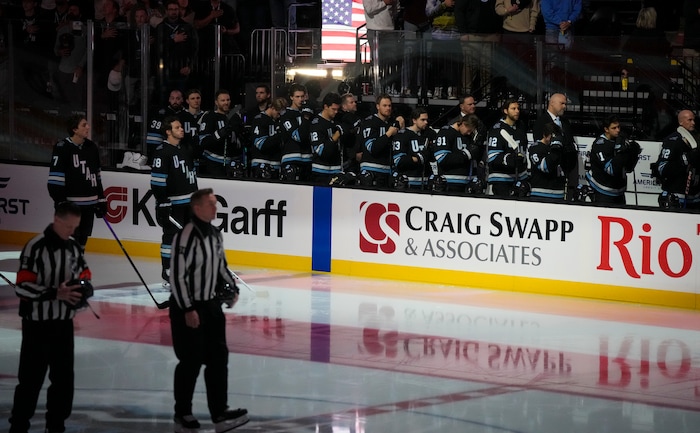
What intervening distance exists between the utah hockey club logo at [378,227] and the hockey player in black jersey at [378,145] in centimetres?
70

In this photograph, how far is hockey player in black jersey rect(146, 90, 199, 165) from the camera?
56.4 ft

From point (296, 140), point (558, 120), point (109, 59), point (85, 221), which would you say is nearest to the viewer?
point (85, 221)

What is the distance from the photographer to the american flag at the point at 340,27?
720 inches

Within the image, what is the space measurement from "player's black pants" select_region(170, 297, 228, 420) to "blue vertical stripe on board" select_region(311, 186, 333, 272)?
6783 millimetres

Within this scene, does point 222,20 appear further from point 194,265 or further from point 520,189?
point 194,265

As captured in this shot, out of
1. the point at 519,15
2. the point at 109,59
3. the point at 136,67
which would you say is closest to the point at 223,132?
the point at 136,67

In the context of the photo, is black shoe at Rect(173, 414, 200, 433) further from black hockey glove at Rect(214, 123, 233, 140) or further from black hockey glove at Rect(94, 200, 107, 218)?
black hockey glove at Rect(214, 123, 233, 140)

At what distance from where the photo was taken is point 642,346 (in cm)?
1215

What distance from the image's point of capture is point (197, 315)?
8.82 m

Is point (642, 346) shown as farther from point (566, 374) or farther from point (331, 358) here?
point (331, 358)

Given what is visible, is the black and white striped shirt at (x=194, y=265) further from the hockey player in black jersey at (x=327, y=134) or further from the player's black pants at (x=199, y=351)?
the hockey player in black jersey at (x=327, y=134)

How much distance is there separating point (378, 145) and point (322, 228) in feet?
4.09

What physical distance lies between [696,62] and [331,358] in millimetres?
7192

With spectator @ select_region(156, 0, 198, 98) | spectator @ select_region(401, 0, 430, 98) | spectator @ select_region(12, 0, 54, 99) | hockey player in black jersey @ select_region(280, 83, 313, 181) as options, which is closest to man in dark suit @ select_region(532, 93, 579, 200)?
spectator @ select_region(401, 0, 430, 98)
